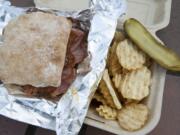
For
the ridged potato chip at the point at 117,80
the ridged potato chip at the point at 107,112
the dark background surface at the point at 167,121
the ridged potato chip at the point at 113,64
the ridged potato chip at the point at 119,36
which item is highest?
the ridged potato chip at the point at 119,36

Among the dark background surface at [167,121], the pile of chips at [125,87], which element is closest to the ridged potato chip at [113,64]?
the pile of chips at [125,87]

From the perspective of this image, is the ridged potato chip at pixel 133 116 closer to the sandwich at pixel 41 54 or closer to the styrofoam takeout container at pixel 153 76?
the styrofoam takeout container at pixel 153 76

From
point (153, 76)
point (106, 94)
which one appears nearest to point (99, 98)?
point (106, 94)

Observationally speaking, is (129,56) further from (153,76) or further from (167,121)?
(167,121)

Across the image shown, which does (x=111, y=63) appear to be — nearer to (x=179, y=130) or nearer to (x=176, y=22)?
(x=179, y=130)

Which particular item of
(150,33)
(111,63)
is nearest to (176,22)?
(150,33)

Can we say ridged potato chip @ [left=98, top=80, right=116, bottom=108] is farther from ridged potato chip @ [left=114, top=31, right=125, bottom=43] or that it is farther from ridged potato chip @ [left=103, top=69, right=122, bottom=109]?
ridged potato chip @ [left=114, top=31, right=125, bottom=43]
